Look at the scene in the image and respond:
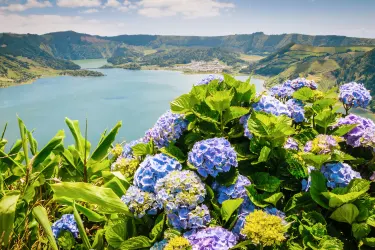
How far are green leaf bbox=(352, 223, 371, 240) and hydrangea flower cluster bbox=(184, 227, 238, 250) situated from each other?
780 millimetres

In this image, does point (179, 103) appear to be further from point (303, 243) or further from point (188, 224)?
point (303, 243)

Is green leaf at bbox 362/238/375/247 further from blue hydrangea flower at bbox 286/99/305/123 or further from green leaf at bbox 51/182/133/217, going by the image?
green leaf at bbox 51/182/133/217

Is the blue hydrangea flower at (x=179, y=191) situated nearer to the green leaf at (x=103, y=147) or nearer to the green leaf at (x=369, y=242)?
the green leaf at (x=369, y=242)

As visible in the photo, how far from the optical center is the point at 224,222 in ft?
6.95

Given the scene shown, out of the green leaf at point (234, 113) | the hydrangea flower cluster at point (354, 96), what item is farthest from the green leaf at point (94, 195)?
the hydrangea flower cluster at point (354, 96)

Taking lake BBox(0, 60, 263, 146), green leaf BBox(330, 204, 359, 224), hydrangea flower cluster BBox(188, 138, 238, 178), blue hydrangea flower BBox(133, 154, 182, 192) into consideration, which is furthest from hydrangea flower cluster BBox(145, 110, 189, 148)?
lake BBox(0, 60, 263, 146)

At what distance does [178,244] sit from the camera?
5.78 ft

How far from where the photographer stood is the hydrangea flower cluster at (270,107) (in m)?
2.54

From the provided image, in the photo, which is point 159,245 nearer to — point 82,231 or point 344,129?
point 82,231

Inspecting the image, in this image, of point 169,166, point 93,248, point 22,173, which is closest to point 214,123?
point 169,166

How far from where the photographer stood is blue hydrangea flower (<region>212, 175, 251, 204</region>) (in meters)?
2.10

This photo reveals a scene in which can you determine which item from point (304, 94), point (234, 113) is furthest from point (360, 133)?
point (234, 113)

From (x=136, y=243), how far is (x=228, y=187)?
0.72 metres

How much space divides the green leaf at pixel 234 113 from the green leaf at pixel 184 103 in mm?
271
